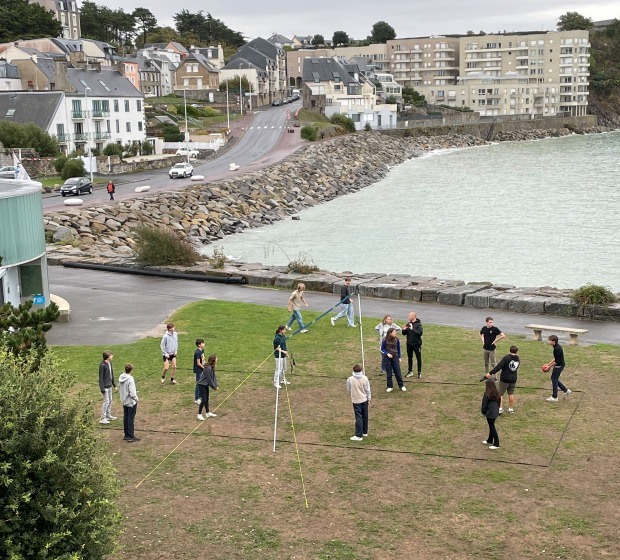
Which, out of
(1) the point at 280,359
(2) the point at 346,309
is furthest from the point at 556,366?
(2) the point at 346,309

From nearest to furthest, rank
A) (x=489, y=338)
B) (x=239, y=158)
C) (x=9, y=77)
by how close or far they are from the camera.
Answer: (x=489, y=338), (x=239, y=158), (x=9, y=77)

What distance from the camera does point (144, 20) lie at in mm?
176875

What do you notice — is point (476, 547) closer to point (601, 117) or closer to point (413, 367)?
point (413, 367)

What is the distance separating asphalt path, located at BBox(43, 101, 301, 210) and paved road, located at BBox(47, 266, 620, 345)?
18825 millimetres

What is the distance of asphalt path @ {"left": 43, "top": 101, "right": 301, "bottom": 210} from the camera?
173 feet

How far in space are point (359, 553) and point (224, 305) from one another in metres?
14.6

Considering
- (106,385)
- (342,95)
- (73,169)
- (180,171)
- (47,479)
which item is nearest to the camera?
(47,479)

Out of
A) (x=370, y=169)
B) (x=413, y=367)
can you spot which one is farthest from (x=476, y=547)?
(x=370, y=169)

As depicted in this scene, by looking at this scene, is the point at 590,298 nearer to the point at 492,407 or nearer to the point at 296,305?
the point at 296,305

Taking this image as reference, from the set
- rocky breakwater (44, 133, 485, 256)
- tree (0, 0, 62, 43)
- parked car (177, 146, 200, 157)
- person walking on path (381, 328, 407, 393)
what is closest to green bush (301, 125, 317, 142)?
rocky breakwater (44, 133, 485, 256)

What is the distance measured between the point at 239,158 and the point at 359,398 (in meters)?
63.7

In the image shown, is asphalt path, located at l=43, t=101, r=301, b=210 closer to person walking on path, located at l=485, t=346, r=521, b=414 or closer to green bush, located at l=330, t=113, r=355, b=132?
green bush, located at l=330, t=113, r=355, b=132

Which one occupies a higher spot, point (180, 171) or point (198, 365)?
point (180, 171)

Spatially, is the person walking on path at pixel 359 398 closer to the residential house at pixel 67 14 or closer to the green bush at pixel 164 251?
the green bush at pixel 164 251
